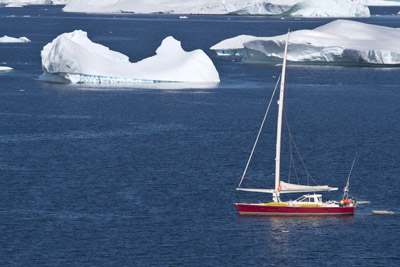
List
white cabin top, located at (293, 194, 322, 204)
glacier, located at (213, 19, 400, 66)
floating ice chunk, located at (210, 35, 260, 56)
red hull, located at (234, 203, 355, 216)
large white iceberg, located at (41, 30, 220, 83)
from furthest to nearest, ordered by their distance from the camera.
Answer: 1. floating ice chunk, located at (210, 35, 260, 56)
2. glacier, located at (213, 19, 400, 66)
3. large white iceberg, located at (41, 30, 220, 83)
4. white cabin top, located at (293, 194, 322, 204)
5. red hull, located at (234, 203, 355, 216)

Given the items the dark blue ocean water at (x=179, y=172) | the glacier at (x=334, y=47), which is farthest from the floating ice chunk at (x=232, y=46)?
the dark blue ocean water at (x=179, y=172)

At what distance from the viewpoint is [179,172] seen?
55.8 meters

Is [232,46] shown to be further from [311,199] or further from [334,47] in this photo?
[311,199]

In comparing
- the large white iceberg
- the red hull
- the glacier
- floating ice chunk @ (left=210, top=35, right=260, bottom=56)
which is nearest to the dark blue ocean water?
the red hull

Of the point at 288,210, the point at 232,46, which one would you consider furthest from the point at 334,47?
the point at 288,210

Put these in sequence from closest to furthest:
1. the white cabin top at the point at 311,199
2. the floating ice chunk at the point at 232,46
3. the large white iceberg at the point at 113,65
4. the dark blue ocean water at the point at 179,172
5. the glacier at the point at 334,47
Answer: the dark blue ocean water at the point at 179,172, the white cabin top at the point at 311,199, the large white iceberg at the point at 113,65, the glacier at the point at 334,47, the floating ice chunk at the point at 232,46

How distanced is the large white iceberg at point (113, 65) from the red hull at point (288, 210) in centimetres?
4594

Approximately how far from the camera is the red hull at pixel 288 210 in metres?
45.9

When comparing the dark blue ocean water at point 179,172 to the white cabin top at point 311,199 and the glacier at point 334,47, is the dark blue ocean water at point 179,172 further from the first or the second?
the glacier at point 334,47

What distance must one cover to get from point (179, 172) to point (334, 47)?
61915mm

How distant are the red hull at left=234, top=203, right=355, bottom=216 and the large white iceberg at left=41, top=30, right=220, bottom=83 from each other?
45.9 meters

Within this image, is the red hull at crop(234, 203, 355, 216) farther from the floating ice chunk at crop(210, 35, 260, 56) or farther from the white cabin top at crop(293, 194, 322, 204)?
the floating ice chunk at crop(210, 35, 260, 56)

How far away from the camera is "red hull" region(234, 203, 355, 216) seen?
45.9 m

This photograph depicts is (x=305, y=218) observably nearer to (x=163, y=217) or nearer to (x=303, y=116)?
(x=163, y=217)
